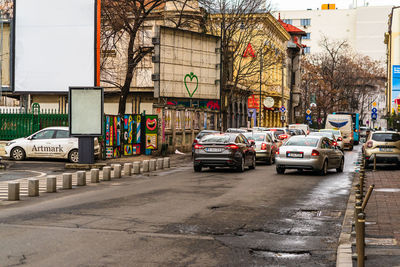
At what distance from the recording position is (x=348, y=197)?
16.2m

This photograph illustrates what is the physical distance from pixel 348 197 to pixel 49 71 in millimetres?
15784

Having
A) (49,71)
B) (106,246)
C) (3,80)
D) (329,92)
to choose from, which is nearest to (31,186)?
(106,246)

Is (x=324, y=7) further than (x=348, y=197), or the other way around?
(x=324, y=7)

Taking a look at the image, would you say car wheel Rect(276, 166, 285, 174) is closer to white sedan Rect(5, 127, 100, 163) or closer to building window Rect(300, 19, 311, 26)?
white sedan Rect(5, 127, 100, 163)

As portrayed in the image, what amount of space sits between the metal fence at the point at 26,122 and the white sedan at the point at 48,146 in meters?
3.10

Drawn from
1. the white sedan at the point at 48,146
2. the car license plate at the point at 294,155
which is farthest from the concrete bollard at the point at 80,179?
the white sedan at the point at 48,146

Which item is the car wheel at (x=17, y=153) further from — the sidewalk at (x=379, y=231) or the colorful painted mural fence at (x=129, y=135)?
the sidewalk at (x=379, y=231)

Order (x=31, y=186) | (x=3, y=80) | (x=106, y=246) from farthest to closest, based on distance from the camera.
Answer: (x=3, y=80) → (x=31, y=186) → (x=106, y=246)

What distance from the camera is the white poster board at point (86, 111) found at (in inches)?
996

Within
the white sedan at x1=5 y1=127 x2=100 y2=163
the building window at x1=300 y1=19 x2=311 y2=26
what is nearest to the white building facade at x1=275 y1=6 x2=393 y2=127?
the building window at x1=300 y1=19 x2=311 y2=26

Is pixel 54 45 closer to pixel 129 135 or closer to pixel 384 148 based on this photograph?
pixel 129 135

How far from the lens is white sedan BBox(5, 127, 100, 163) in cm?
2817

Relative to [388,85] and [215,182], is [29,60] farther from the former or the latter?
[388,85]

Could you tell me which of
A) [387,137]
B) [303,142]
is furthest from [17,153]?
[387,137]
